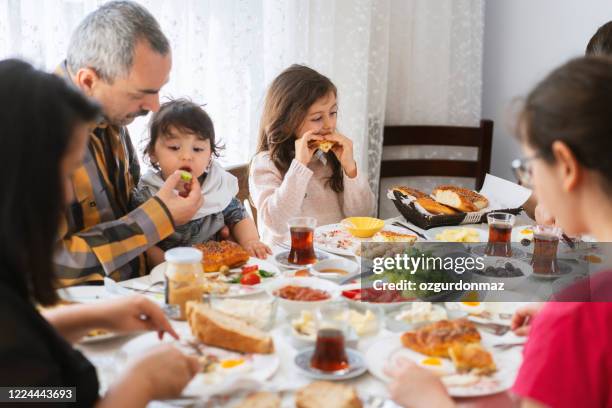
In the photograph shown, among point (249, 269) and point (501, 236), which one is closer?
point (249, 269)

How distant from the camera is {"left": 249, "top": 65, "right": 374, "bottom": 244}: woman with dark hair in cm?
274

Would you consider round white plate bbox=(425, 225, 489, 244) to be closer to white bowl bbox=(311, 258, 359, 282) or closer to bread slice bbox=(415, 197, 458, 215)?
bread slice bbox=(415, 197, 458, 215)

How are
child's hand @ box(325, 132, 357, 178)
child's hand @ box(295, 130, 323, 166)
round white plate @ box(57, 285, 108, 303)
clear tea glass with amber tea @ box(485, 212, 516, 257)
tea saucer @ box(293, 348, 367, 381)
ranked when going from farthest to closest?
child's hand @ box(325, 132, 357, 178) → child's hand @ box(295, 130, 323, 166) → clear tea glass with amber tea @ box(485, 212, 516, 257) → round white plate @ box(57, 285, 108, 303) → tea saucer @ box(293, 348, 367, 381)

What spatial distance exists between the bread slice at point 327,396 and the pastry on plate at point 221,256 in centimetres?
73

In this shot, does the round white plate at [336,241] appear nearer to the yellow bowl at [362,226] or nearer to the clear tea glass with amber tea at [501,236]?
the yellow bowl at [362,226]

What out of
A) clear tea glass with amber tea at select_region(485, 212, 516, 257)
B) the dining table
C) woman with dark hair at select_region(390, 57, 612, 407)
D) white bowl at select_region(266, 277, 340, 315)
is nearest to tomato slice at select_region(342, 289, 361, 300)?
white bowl at select_region(266, 277, 340, 315)

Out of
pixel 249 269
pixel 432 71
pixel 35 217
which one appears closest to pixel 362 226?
pixel 249 269

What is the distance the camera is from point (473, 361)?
1.38 metres

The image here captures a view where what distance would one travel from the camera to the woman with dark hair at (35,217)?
3.50 ft

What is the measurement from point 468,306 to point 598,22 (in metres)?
2.57

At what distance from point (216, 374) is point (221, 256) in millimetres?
644

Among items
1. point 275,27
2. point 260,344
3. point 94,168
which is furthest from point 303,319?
point 275,27

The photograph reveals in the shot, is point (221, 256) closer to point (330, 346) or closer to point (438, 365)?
point (330, 346)

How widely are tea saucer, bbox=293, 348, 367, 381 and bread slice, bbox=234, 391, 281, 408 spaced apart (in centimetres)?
12
